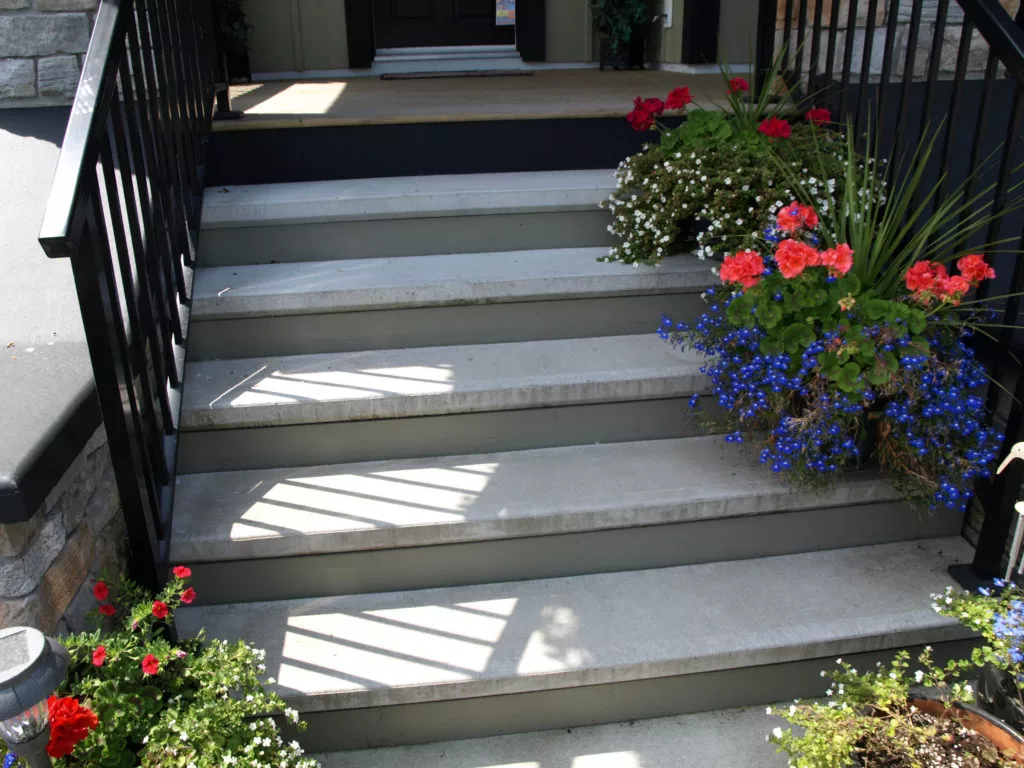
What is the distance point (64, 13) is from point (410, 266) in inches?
59.4

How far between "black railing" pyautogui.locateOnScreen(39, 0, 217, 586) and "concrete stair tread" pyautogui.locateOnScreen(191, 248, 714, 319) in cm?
14

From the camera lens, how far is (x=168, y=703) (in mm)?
1478

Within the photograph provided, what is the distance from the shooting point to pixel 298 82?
468 cm

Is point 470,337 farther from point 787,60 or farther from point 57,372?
point 787,60

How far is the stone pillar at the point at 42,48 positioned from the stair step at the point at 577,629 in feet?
6.67

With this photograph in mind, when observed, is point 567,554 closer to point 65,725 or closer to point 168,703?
point 168,703

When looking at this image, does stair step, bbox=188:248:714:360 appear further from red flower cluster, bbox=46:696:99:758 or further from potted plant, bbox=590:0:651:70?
potted plant, bbox=590:0:651:70

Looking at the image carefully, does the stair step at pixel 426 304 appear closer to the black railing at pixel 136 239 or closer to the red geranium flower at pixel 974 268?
the black railing at pixel 136 239

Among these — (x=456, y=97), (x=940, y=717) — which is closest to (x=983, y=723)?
(x=940, y=717)

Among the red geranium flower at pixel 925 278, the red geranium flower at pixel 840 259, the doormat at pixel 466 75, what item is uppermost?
the doormat at pixel 466 75

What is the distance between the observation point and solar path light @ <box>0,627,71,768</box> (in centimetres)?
110

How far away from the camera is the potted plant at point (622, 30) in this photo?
5.09 meters

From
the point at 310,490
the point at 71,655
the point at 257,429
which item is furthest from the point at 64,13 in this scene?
the point at 71,655

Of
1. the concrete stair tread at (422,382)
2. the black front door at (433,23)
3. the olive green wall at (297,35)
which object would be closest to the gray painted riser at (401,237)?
the concrete stair tread at (422,382)
